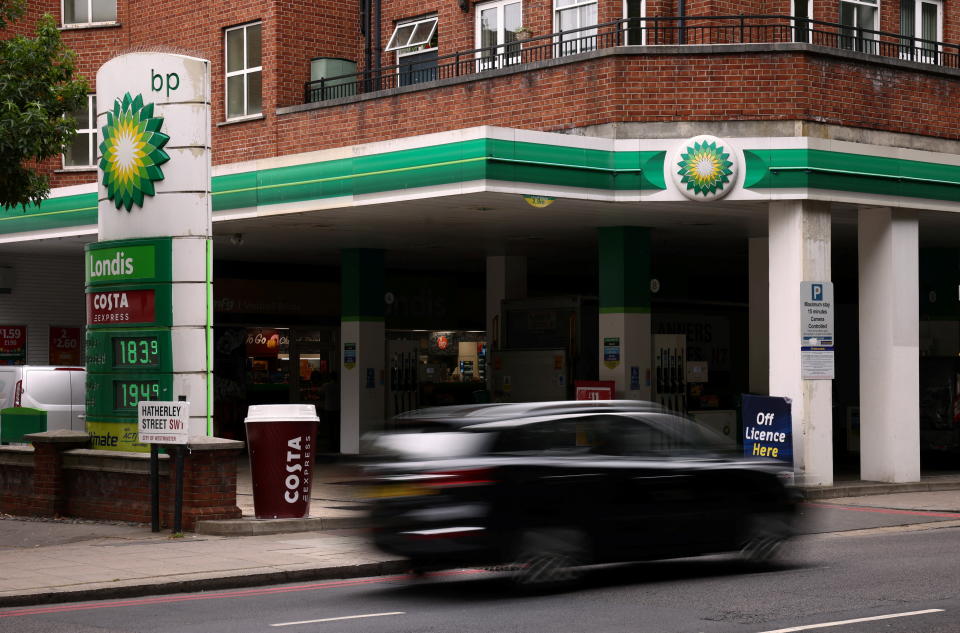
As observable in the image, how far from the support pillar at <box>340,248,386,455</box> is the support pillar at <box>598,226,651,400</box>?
6.03 m

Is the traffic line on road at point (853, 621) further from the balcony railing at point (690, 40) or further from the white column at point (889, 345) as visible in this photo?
the balcony railing at point (690, 40)

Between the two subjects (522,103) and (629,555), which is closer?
(629,555)

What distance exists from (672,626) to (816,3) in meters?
14.3

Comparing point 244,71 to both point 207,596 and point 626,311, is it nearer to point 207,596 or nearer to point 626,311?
point 626,311

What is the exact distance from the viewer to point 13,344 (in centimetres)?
2866

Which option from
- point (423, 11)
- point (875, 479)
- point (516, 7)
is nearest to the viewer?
point (875, 479)

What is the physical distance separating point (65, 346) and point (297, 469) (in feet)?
52.8

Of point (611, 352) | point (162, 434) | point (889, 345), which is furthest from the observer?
point (611, 352)

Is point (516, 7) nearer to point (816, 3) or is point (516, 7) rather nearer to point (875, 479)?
point (816, 3)

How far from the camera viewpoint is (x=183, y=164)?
51.3 ft

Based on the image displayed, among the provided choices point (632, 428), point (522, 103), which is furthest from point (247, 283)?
point (632, 428)

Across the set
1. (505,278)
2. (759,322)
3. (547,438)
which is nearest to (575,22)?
(759,322)

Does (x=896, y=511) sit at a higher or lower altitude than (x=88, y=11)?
lower

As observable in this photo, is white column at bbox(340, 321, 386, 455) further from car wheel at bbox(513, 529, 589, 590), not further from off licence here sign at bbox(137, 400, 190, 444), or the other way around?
car wheel at bbox(513, 529, 589, 590)
